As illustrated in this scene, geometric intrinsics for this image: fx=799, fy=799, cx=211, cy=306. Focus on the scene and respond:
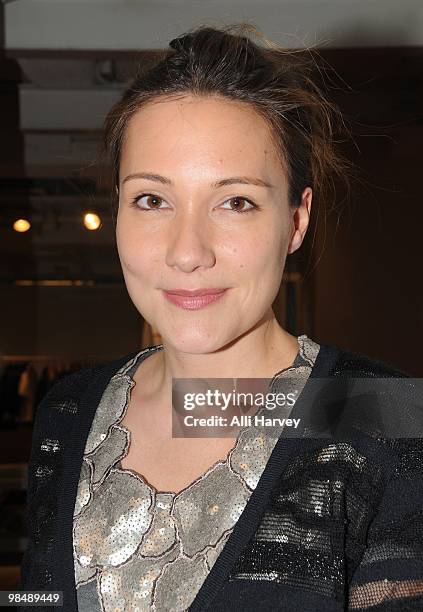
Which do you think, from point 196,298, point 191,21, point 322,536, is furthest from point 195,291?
point 191,21

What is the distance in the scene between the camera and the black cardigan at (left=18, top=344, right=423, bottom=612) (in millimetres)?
701

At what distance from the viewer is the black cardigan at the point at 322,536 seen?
2.30ft

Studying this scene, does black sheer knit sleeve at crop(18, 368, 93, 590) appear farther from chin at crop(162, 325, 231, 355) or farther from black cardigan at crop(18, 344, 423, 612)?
chin at crop(162, 325, 231, 355)

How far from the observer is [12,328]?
203cm

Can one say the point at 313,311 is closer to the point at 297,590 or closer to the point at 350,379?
the point at 350,379

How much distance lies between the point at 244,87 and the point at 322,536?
0.43m

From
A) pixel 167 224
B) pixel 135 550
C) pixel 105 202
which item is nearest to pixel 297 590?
pixel 135 550

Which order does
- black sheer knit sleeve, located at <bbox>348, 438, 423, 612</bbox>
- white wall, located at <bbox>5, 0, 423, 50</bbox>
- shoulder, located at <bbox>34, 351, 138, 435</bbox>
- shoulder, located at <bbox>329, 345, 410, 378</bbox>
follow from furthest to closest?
white wall, located at <bbox>5, 0, 423, 50</bbox>, shoulder, located at <bbox>34, 351, 138, 435</bbox>, shoulder, located at <bbox>329, 345, 410, 378</bbox>, black sheer knit sleeve, located at <bbox>348, 438, 423, 612</bbox>

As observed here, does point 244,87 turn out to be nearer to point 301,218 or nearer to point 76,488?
point 301,218

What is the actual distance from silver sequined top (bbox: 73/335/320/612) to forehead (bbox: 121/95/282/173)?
225 mm

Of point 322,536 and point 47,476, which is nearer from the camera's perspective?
point 322,536

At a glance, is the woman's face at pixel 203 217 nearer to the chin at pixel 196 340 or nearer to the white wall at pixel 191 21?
the chin at pixel 196 340

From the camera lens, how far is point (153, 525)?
0.77 metres

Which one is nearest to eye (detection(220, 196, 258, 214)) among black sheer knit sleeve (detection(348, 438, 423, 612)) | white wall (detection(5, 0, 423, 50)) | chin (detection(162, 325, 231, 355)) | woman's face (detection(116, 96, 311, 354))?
woman's face (detection(116, 96, 311, 354))
